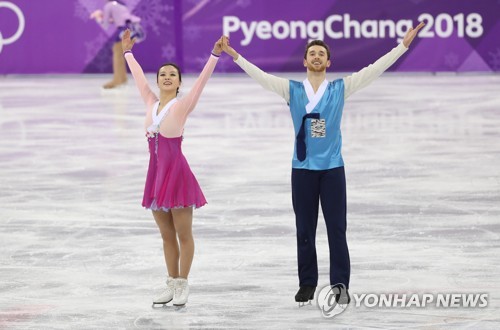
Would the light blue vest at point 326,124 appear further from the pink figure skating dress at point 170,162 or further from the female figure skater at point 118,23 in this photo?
the female figure skater at point 118,23

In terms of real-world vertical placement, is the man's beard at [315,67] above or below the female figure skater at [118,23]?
above

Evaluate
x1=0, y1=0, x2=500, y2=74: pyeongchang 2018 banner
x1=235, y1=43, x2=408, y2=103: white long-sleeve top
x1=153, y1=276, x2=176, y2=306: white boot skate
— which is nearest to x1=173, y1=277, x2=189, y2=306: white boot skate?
x1=153, y1=276, x2=176, y2=306: white boot skate

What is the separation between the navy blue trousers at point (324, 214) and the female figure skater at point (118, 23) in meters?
14.6

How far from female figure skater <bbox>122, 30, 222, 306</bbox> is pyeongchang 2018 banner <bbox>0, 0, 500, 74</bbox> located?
50.2 feet

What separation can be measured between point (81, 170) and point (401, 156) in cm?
330

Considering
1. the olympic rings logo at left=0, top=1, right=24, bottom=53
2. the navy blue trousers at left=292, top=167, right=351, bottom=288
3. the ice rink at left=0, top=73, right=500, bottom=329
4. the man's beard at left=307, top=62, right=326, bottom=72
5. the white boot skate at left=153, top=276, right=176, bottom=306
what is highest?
the man's beard at left=307, top=62, right=326, bottom=72

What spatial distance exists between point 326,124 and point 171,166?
865 millimetres

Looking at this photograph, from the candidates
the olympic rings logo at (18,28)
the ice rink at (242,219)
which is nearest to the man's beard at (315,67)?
the ice rink at (242,219)

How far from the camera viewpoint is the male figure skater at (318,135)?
22.4ft

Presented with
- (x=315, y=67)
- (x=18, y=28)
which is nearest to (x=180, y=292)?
(x=315, y=67)

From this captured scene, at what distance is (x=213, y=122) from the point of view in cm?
1656

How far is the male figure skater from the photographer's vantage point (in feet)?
22.4

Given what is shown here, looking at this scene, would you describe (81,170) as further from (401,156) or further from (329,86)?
(329,86)

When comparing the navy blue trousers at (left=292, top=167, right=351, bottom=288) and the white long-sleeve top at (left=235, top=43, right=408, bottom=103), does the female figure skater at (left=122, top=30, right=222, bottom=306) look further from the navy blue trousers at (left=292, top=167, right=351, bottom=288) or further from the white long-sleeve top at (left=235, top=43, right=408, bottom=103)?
the navy blue trousers at (left=292, top=167, right=351, bottom=288)
